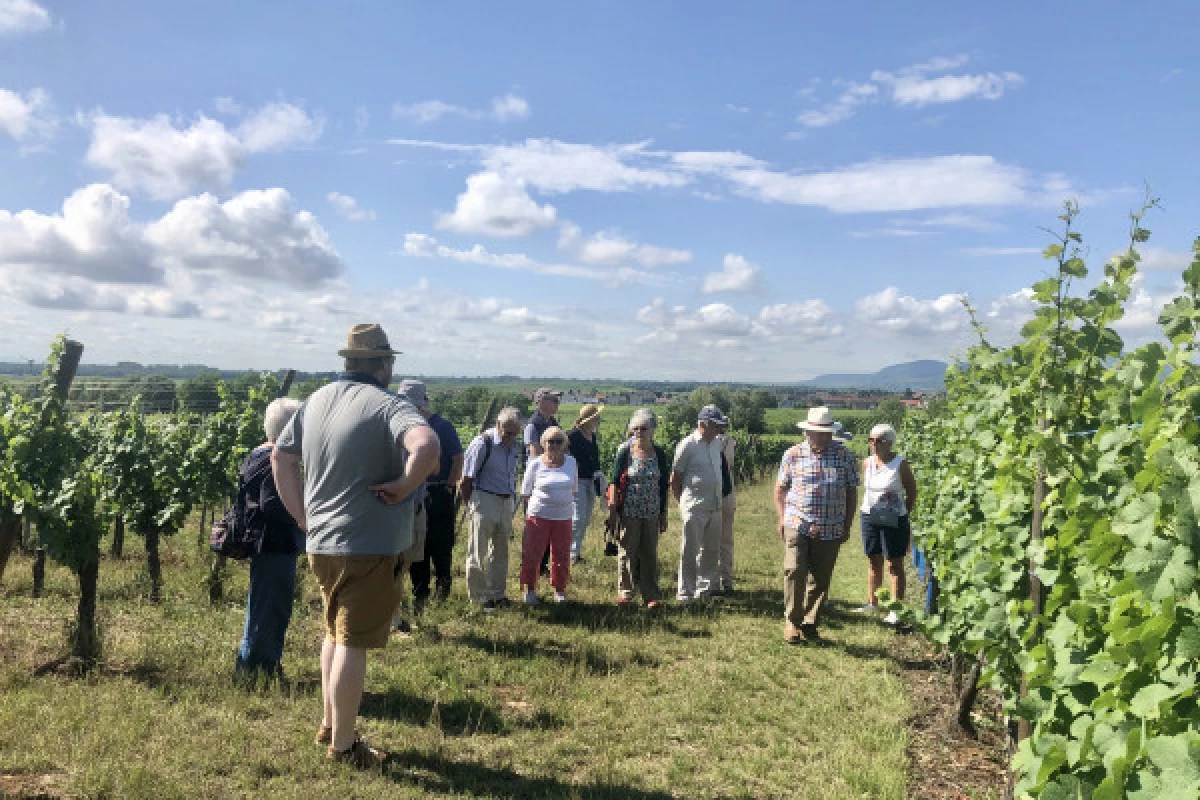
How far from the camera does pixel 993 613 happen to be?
3.52 m

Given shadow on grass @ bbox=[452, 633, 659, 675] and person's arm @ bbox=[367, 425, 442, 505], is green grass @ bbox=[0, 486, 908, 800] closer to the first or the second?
shadow on grass @ bbox=[452, 633, 659, 675]

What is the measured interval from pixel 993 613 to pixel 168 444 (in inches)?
294

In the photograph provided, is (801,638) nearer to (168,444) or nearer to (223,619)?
(223,619)

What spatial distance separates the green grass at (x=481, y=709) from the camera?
12.1ft

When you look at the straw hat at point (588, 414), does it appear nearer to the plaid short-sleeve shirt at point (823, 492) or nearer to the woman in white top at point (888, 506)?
the plaid short-sleeve shirt at point (823, 492)

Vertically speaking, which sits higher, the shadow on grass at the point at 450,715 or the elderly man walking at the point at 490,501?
the elderly man walking at the point at 490,501

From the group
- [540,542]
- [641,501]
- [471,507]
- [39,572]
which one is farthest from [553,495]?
[39,572]

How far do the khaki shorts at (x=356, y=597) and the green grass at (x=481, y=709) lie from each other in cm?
66

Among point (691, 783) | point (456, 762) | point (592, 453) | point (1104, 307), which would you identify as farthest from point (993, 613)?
point (592, 453)

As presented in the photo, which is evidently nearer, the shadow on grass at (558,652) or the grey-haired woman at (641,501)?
the shadow on grass at (558,652)

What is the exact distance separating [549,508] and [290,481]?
3216mm

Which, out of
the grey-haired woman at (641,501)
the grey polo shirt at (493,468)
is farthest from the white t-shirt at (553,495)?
the grey-haired woman at (641,501)

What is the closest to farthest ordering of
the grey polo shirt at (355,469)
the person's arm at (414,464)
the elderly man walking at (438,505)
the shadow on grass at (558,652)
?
the person's arm at (414,464) < the grey polo shirt at (355,469) < the shadow on grass at (558,652) < the elderly man walking at (438,505)

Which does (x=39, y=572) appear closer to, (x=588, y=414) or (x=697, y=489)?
(x=588, y=414)
